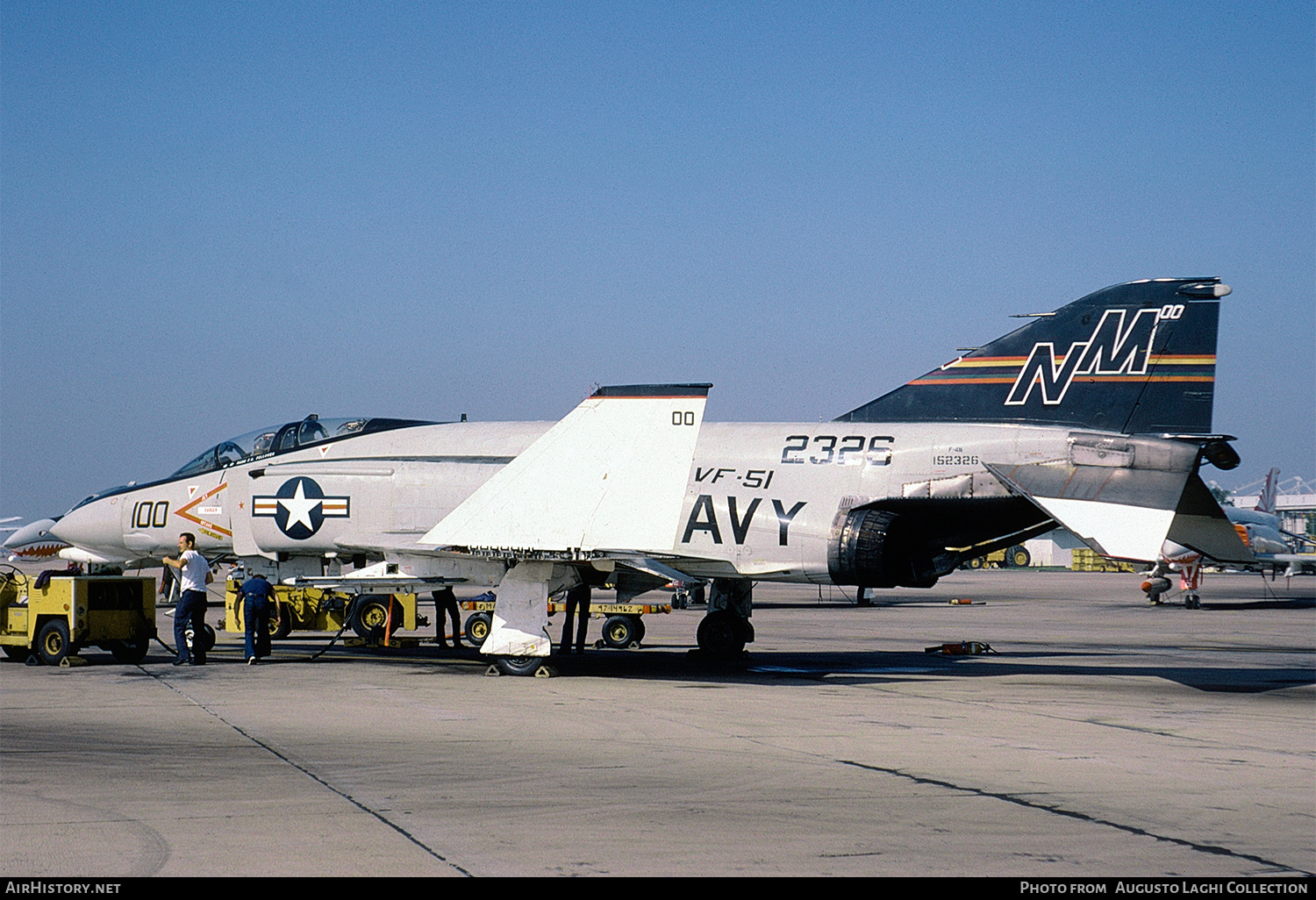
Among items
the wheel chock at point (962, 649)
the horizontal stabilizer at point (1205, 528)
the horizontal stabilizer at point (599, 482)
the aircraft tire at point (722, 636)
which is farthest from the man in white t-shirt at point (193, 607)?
the horizontal stabilizer at point (1205, 528)

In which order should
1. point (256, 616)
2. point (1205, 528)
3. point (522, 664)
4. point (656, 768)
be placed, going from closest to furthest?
point (656, 768), point (522, 664), point (1205, 528), point (256, 616)

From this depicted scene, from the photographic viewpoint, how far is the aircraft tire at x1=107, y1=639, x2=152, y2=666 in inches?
628

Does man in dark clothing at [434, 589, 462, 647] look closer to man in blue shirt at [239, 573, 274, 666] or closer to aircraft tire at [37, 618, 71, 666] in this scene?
man in blue shirt at [239, 573, 274, 666]

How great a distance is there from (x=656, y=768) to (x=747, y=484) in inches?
319

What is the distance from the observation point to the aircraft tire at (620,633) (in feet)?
63.9

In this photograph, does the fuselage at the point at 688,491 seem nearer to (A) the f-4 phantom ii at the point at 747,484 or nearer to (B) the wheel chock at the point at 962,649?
(A) the f-4 phantom ii at the point at 747,484

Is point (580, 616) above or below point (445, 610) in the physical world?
above

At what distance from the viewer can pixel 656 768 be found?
27.8ft

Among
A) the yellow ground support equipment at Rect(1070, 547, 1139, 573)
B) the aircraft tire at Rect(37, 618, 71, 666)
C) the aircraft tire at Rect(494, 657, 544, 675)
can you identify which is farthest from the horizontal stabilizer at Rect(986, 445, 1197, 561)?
the yellow ground support equipment at Rect(1070, 547, 1139, 573)

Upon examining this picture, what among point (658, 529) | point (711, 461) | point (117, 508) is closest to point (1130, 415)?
point (711, 461)

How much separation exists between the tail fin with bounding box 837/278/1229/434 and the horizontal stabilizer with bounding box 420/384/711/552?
15.2ft

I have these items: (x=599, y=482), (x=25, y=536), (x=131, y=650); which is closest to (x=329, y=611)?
(x=131, y=650)

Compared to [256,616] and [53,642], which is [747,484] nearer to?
[256,616]

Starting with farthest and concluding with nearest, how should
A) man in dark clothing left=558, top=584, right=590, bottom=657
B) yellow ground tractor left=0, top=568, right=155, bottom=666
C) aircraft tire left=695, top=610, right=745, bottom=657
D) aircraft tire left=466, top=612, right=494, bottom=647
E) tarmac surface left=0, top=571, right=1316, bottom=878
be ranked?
aircraft tire left=466, top=612, right=494, bottom=647, aircraft tire left=695, top=610, right=745, bottom=657, man in dark clothing left=558, top=584, right=590, bottom=657, yellow ground tractor left=0, top=568, right=155, bottom=666, tarmac surface left=0, top=571, right=1316, bottom=878
